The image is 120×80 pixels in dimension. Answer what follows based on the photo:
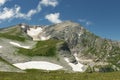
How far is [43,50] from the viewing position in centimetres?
17212

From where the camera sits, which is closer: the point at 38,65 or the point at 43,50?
the point at 38,65

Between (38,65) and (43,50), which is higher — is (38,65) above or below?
below

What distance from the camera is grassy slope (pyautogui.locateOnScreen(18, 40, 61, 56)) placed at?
16260cm

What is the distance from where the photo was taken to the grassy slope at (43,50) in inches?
6402

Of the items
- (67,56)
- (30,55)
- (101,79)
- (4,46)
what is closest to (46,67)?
(30,55)

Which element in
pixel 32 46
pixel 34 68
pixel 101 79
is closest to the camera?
pixel 101 79

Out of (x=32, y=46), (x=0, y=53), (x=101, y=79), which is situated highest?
(x=32, y=46)

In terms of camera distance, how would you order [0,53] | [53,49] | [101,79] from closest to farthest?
[101,79]
[0,53]
[53,49]

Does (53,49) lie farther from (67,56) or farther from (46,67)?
(46,67)

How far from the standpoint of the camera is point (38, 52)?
168 m

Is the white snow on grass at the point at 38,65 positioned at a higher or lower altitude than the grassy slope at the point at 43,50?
lower

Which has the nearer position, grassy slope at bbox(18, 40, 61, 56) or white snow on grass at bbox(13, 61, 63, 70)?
white snow on grass at bbox(13, 61, 63, 70)

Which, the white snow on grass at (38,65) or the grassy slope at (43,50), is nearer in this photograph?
the white snow on grass at (38,65)

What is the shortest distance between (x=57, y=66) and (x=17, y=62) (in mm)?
20632
